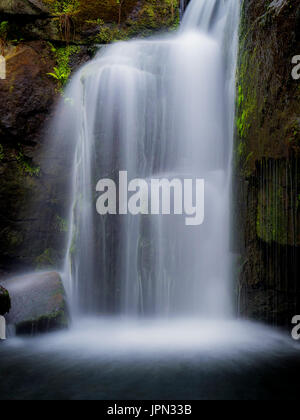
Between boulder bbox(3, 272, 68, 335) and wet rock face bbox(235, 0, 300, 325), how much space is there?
2.90m

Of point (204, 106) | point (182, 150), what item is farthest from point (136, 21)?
point (182, 150)

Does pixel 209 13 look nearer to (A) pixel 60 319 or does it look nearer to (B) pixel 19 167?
(B) pixel 19 167

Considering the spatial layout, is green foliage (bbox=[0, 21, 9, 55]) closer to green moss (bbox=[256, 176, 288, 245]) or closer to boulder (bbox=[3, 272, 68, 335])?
boulder (bbox=[3, 272, 68, 335])

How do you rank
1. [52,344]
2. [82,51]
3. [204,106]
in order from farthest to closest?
[82,51], [204,106], [52,344]

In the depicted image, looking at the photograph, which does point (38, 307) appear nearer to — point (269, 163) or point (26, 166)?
point (26, 166)

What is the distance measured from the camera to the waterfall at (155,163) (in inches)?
226

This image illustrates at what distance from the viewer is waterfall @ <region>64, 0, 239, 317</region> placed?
5746 millimetres

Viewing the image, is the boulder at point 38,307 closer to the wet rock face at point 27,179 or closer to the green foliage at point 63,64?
the wet rock face at point 27,179

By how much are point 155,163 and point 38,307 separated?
339cm

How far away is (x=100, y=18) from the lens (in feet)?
29.5

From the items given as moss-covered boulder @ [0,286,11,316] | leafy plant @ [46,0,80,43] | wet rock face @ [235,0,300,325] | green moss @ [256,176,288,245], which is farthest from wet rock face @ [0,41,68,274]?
green moss @ [256,176,288,245]

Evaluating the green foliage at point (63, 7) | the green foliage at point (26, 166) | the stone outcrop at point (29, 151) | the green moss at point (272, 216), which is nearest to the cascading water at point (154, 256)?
the stone outcrop at point (29, 151)

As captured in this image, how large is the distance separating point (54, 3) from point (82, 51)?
4.81ft

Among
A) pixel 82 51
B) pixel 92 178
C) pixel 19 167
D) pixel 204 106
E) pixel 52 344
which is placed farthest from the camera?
pixel 82 51
